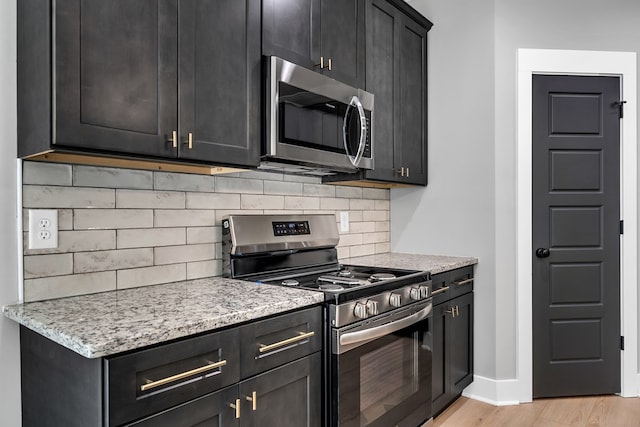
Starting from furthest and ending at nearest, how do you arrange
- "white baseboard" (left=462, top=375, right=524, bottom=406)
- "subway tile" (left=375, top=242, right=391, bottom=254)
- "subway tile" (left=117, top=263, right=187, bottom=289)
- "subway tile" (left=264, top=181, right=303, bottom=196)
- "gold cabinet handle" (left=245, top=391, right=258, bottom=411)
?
"subway tile" (left=375, top=242, right=391, bottom=254)
"white baseboard" (left=462, top=375, right=524, bottom=406)
"subway tile" (left=264, top=181, right=303, bottom=196)
"subway tile" (left=117, top=263, right=187, bottom=289)
"gold cabinet handle" (left=245, top=391, right=258, bottom=411)

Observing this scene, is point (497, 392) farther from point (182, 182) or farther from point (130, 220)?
point (130, 220)

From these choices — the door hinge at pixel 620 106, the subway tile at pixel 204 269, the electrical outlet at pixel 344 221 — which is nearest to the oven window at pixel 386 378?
the subway tile at pixel 204 269

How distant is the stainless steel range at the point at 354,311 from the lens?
1.67m

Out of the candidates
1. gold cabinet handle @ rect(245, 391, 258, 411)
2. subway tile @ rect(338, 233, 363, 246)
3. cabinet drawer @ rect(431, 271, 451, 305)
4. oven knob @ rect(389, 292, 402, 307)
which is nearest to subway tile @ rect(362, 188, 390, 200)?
subway tile @ rect(338, 233, 363, 246)

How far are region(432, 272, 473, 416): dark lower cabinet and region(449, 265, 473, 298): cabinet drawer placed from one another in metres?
0.03

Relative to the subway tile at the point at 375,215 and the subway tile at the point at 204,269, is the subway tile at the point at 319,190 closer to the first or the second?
the subway tile at the point at 375,215

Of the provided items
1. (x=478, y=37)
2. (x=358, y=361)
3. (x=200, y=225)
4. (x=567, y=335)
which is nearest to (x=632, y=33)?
(x=478, y=37)

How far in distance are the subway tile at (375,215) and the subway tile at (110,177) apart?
165 cm

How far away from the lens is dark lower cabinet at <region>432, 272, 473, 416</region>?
2.48m

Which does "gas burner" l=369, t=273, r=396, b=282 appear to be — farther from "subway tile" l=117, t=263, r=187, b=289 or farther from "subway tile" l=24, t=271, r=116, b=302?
"subway tile" l=24, t=271, r=116, b=302

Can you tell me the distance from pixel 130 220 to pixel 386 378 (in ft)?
4.27

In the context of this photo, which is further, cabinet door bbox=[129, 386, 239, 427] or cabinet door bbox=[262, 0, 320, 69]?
cabinet door bbox=[262, 0, 320, 69]

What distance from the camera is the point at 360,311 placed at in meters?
1.74

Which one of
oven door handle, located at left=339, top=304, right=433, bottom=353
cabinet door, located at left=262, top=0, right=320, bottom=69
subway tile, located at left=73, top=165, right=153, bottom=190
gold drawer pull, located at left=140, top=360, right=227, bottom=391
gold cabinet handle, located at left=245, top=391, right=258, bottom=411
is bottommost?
gold cabinet handle, located at left=245, top=391, right=258, bottom=411
